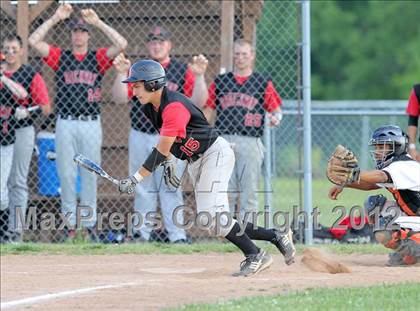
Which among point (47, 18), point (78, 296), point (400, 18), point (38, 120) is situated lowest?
point (78, 296)

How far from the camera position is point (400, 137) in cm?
945

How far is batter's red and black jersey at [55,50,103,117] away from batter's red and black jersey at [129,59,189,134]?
424mm

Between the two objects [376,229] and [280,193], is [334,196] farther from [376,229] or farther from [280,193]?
[280,193]

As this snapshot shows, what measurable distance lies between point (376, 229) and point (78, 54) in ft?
13.4

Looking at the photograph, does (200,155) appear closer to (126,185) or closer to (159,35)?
(126,185)

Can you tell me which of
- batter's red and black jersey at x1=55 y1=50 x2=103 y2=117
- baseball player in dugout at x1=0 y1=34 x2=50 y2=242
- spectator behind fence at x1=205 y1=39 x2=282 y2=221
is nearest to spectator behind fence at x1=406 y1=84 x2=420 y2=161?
spectator behind fence at x1=205 y1=39 x2=282 y2=221

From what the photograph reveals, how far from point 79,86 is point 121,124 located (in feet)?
4.36

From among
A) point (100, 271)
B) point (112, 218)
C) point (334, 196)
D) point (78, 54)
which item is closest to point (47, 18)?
point (78, 54)

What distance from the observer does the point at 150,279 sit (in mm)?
9047

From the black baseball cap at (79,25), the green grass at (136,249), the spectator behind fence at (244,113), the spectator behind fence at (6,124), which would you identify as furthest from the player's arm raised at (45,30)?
the green grass at (136,249)

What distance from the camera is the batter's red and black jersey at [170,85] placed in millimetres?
11695

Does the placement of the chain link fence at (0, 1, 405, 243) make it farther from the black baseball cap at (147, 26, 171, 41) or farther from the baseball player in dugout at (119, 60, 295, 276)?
the baseball player in dugout at (119, 60, 295, 276)

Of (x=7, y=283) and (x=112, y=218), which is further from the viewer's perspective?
(x=112, y=218)

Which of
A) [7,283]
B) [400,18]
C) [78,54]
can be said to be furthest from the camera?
[400,18]
